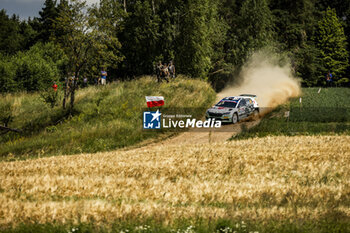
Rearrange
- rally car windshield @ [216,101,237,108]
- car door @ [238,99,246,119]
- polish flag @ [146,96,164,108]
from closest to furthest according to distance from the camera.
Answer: polish flag @ [146,96,164,108], rally car windshield @ [216,101,237,108], car door @ [238,99,246,119]

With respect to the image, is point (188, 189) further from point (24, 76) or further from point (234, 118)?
point (24, 76)

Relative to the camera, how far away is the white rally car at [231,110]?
2686 cm

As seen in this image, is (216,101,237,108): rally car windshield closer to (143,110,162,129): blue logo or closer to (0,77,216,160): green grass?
(0,77,216,160): green grass

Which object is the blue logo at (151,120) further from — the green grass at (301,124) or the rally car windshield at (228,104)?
the green grass at (301,124)

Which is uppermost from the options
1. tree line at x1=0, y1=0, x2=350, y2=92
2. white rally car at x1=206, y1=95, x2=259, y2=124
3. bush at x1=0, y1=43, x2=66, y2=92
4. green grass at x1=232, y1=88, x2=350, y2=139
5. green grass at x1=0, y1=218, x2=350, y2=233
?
tree line at x1=0, y1=0, x2=350, y2=92

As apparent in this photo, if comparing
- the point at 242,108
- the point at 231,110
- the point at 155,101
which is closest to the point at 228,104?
the point at 231,110

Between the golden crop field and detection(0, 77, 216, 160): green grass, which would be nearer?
the golden crop field

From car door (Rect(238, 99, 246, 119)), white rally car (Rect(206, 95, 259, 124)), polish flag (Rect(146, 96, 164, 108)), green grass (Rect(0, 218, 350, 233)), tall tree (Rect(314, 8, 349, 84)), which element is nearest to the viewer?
green grass (Rect(0, 218, 350, 233))

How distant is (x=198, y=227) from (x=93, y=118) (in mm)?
21731

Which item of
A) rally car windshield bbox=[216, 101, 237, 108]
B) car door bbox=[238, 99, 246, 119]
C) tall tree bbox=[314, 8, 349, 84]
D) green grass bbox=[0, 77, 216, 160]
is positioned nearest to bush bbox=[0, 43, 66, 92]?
green grass bbox=[0, 77, 216, 160]

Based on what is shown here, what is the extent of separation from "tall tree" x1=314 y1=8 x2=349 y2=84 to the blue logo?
186ft

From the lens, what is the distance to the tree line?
1111 inches

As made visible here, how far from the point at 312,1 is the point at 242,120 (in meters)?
59.7

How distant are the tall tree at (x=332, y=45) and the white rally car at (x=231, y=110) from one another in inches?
2041
